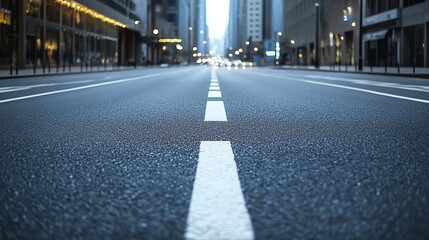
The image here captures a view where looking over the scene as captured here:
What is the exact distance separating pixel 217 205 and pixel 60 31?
184ft

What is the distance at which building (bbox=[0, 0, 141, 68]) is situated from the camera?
42.5 meters

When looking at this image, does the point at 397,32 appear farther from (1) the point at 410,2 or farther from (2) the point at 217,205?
(2) the point at 217,205

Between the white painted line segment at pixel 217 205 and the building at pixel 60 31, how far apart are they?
108ft

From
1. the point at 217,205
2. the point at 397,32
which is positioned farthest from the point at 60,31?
the point at 217,205

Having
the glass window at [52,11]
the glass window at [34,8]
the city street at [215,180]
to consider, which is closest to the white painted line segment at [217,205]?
the city street at [215,180]

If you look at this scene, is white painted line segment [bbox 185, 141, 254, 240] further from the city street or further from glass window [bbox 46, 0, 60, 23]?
glass window [bbox 46, 0, 60, 23]

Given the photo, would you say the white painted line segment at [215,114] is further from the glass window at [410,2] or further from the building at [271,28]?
the building at [271,28]

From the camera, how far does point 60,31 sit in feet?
183

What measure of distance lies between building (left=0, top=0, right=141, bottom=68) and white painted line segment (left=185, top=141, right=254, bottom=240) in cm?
3293

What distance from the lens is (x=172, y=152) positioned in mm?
4320

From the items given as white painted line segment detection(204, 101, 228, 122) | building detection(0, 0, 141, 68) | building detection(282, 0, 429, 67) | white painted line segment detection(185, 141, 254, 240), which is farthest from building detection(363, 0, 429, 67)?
white painted line segment detection(185, 141, 254, 240)

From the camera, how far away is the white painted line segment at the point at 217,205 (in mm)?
2104

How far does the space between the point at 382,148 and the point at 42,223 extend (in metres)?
3.03

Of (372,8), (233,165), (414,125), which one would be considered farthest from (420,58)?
(233,165)
